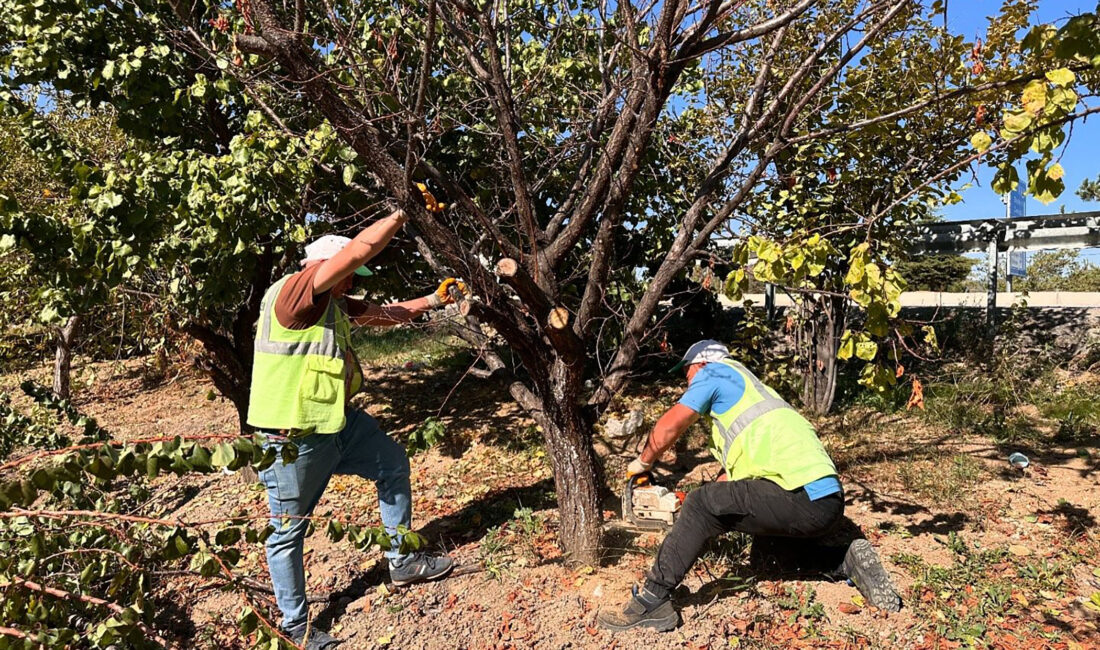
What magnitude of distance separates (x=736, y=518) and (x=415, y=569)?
1647mm

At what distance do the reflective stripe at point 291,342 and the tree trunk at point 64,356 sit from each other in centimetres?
421

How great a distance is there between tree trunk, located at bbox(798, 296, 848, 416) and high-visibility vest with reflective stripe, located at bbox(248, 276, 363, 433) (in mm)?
4259

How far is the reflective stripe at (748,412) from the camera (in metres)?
2.97

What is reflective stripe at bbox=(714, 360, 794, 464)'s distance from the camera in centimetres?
297

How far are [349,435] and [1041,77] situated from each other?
10.5ft

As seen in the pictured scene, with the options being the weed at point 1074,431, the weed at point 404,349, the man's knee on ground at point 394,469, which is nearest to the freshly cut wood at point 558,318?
the man's knee on ground at point 394,469

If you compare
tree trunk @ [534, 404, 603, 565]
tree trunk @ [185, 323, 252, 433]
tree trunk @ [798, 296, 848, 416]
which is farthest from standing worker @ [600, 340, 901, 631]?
tree trunk @ [185, 323, 252, 433]

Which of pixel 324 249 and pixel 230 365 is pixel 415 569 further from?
pixel 230 365

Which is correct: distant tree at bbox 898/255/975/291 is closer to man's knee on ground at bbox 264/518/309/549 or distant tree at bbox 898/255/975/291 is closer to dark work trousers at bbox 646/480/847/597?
dark work trousers at bbox 646/480/847/597

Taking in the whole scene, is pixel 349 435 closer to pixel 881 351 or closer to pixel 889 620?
pixel 889 620

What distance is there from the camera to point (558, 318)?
303 centimetres

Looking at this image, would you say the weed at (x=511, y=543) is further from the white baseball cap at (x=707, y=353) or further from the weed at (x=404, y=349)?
the weed at (x=404, y=349)

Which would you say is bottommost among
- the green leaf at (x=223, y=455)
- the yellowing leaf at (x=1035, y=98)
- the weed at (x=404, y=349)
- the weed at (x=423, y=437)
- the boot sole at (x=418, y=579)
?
the boot sole at (x=418, y=579)

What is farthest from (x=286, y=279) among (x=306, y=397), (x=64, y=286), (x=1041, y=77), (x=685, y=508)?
(x=1041, y=77)
